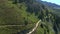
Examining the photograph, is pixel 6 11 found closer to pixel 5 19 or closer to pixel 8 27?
pixel 5 19

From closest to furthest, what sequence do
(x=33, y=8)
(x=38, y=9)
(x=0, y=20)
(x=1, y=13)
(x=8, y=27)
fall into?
(x=8, y=27)
(x=0, y=20)
(x=1, y=13)
(x=33, y=8)
(x=38, y=9)

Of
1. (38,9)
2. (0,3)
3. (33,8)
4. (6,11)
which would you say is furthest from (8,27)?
(38,9)

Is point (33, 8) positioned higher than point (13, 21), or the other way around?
→ point (13, 21)

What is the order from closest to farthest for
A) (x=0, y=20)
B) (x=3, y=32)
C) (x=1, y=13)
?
(x=3, y=32) → (x=0, y=20) → (x=1, y=13)

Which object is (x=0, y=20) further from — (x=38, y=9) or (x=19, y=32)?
(x=38, y=9)

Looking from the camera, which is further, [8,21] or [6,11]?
[6,11]

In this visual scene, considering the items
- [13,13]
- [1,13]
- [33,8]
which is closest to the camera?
[1,13]

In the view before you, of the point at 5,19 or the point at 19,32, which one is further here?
the point at 5,19

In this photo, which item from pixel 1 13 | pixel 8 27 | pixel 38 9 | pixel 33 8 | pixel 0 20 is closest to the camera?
pixel 8 27

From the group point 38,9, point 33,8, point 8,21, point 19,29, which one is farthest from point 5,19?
point 38,9

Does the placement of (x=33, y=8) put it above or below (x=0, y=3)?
below
